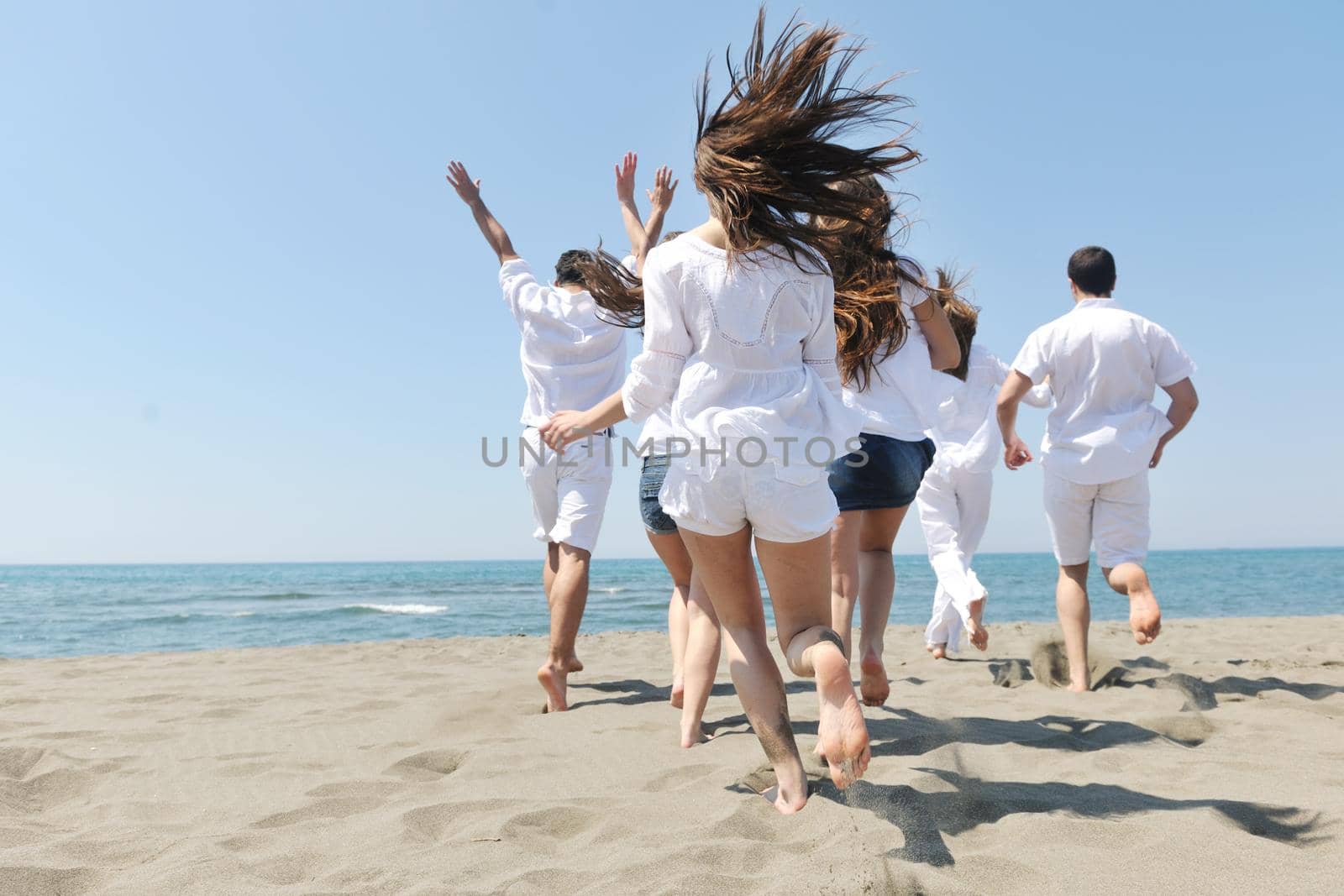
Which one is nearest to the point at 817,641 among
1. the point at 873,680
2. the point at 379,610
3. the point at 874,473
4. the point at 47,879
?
the point at 873,680

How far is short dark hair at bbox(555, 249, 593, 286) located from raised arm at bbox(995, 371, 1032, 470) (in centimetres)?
225

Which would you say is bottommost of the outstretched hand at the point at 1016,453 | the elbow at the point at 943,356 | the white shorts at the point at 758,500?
the white shorts at the point at 758,500

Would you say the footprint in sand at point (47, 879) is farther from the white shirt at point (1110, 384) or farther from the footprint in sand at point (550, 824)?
the white shirt at point (1110, 384)

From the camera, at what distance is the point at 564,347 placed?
432 centimetres

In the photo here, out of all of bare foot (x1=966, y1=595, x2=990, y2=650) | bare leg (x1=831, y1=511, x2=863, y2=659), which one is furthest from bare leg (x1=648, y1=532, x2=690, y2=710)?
bare foot (x1=966, y1=595, x2=990, y2=650)

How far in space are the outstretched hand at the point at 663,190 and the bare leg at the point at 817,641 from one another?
203 centimetres

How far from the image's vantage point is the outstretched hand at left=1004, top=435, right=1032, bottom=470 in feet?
15.0

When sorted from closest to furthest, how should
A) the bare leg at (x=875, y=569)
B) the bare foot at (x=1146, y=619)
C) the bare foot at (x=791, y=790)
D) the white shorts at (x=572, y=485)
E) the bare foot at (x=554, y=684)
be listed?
the bare foot at (x=791, y=790)
the bare leg at (x=875, y=569)
the bare foot at (x=1146, y=619)
the bare foot at (x=554, y=684)
the white shorts at (x=572, y=485)

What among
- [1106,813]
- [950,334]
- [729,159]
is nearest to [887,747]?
[1106,813]

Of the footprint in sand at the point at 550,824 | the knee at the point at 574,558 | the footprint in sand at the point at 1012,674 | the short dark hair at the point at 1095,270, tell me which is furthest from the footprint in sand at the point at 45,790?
the short dark hair at the point at 1095,270

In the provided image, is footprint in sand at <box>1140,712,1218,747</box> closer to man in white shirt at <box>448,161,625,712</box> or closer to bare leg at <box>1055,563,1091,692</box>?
bare leg at <box>1055,563,1091,692</box>

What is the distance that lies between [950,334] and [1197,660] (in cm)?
367

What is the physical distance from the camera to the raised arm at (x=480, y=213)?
4.37m

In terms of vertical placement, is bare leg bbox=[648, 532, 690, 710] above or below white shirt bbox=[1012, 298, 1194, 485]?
below
